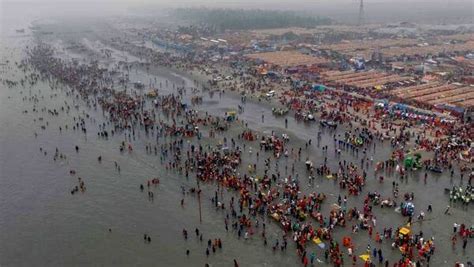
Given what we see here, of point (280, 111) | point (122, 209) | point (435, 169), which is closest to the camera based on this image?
point (122, 209)

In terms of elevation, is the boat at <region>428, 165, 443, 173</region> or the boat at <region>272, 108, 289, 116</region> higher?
the boat at <region>272, 108, 289, 116</region>

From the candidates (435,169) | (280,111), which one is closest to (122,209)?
(435,169)

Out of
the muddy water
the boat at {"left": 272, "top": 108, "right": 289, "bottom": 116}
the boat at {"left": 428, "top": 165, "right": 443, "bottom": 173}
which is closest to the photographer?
the muddy water

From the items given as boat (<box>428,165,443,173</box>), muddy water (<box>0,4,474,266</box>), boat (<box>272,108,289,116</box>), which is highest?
boat (<box>272,108,289,116</box>)

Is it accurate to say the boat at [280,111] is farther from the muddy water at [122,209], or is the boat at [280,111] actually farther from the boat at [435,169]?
the boat at [435,169]

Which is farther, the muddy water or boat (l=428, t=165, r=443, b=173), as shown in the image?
boat (l=428, t=165, r=443, b=173)

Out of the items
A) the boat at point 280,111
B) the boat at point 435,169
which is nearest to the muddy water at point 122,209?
the boat at point 435,169

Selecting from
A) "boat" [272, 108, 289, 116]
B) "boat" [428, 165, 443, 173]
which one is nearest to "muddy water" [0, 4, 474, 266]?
"boat" [428, 165, 443, 173]

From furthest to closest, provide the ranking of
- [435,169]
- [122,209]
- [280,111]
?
[280,111] < [435,169] < [122,209]

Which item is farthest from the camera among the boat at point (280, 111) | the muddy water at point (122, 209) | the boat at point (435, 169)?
the boat at point (280, 111)

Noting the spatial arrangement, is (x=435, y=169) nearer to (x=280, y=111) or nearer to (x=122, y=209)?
(x=280, y=111)

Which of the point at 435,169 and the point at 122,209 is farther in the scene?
the point at 435,169

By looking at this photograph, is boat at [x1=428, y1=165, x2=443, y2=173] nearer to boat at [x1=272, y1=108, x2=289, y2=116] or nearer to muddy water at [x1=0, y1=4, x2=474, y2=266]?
muddy water at [x1=0, y1=4, x2=474, y2=266]
